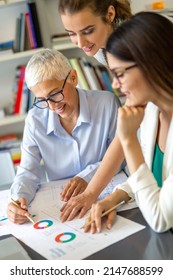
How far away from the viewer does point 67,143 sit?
1.51 metres

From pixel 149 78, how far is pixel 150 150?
0.94 ft

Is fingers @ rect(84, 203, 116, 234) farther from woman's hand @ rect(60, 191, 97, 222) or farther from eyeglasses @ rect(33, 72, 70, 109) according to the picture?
eyeglasses @ rect(33, 72, 70, 109)

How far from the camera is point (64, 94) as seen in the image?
4.58 ft

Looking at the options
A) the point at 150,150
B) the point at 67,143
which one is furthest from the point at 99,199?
the point at 67,143

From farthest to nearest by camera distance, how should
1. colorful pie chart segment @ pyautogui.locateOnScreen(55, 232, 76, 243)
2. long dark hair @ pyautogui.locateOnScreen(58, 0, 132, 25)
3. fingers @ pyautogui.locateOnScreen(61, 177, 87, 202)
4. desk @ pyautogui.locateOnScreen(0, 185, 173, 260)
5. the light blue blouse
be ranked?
the light blue blouse
long dark hair @ pyautogui.locateOnScreen(58, 0, 132, 25)
fingers @ pyautogui.locateOnScreen(61, 177, 87, 202)
colorful pie chart segment @ pyautogui.locateOnScreen(55, 232, 76, 243)
desk @ pyautogui.locateOnScreen(0, 185, 173, 260)

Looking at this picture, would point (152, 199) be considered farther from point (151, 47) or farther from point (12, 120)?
point (12, 120)

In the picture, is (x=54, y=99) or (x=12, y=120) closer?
(x=54, y=99)

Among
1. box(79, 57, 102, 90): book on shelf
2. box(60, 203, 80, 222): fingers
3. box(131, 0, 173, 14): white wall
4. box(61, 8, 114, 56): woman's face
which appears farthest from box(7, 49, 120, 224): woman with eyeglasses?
box(131, 0, 173, 14): white wall

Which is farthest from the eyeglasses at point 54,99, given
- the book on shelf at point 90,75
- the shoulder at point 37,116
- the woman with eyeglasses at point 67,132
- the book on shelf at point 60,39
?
the book on shelf at point 60,39

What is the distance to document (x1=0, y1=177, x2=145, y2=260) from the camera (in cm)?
92

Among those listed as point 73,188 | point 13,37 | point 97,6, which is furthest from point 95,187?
point 13,37

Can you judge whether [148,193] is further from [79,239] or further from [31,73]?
[31,73]

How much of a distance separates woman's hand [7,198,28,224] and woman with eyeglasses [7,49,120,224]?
0.63 ft

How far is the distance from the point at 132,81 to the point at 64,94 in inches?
19.2
